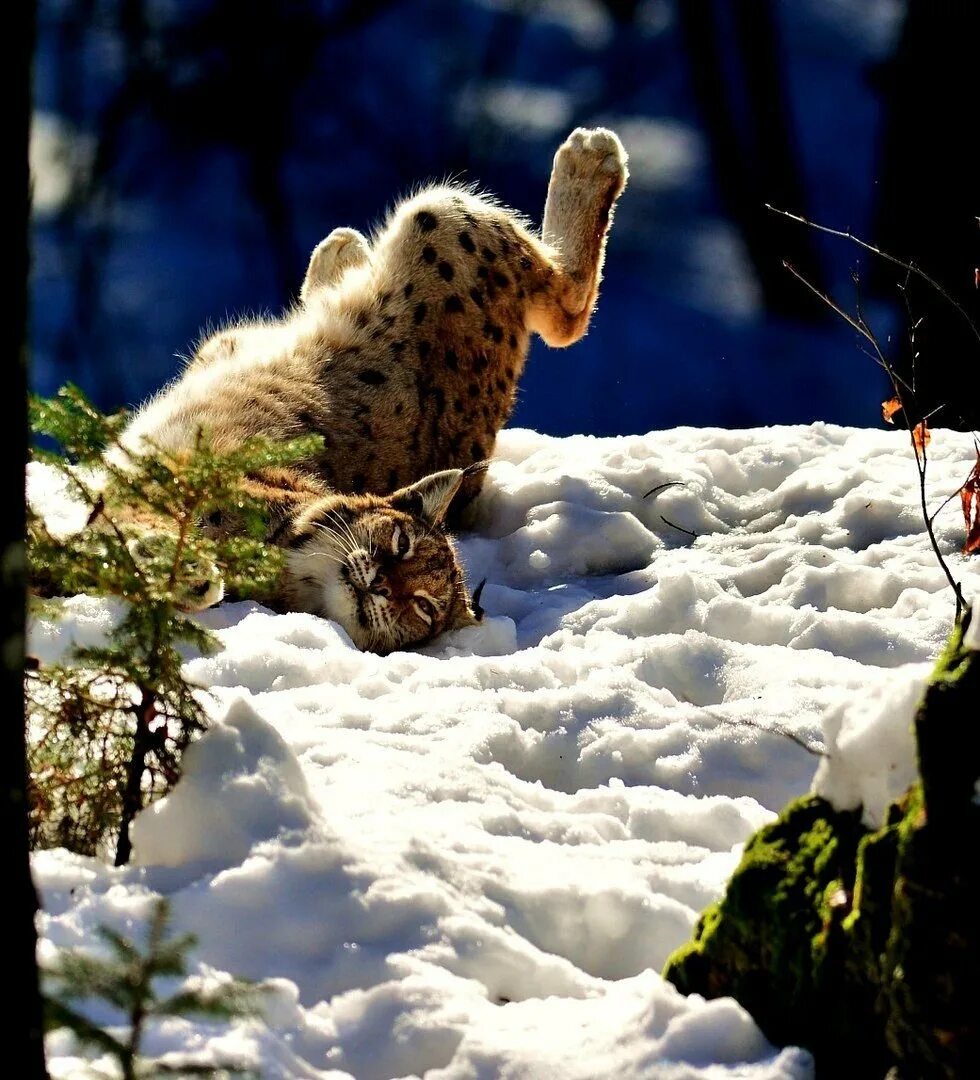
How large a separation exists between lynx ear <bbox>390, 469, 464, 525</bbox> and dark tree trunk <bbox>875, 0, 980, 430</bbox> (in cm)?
464

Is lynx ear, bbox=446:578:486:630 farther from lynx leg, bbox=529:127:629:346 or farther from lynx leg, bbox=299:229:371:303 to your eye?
lynx leg, bbox=299:229:371:303

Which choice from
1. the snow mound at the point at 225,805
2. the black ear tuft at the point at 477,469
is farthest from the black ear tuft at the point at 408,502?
the snow mound at the point at 225,805

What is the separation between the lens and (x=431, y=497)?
4.88 meters

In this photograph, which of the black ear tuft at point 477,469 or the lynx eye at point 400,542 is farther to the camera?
the black ear tuft at point 477,469

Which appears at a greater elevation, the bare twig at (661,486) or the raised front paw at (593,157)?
the raised front paw at (593,157)

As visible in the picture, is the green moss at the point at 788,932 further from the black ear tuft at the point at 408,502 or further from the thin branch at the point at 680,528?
the thin branch at the point at 680,528

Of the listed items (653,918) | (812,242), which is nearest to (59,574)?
(653,918)

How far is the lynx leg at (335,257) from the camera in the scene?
652 cm

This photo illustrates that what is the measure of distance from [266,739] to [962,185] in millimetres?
7840

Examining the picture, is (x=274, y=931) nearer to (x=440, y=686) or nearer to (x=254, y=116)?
(x=440, y=686)

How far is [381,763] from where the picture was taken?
10.0 ft

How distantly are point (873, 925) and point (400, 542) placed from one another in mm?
2948

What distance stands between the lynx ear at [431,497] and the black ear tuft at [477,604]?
0.27 m

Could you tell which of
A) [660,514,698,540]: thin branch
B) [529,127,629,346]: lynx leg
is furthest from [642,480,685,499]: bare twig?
[529,127,629,346]: lynx leg
